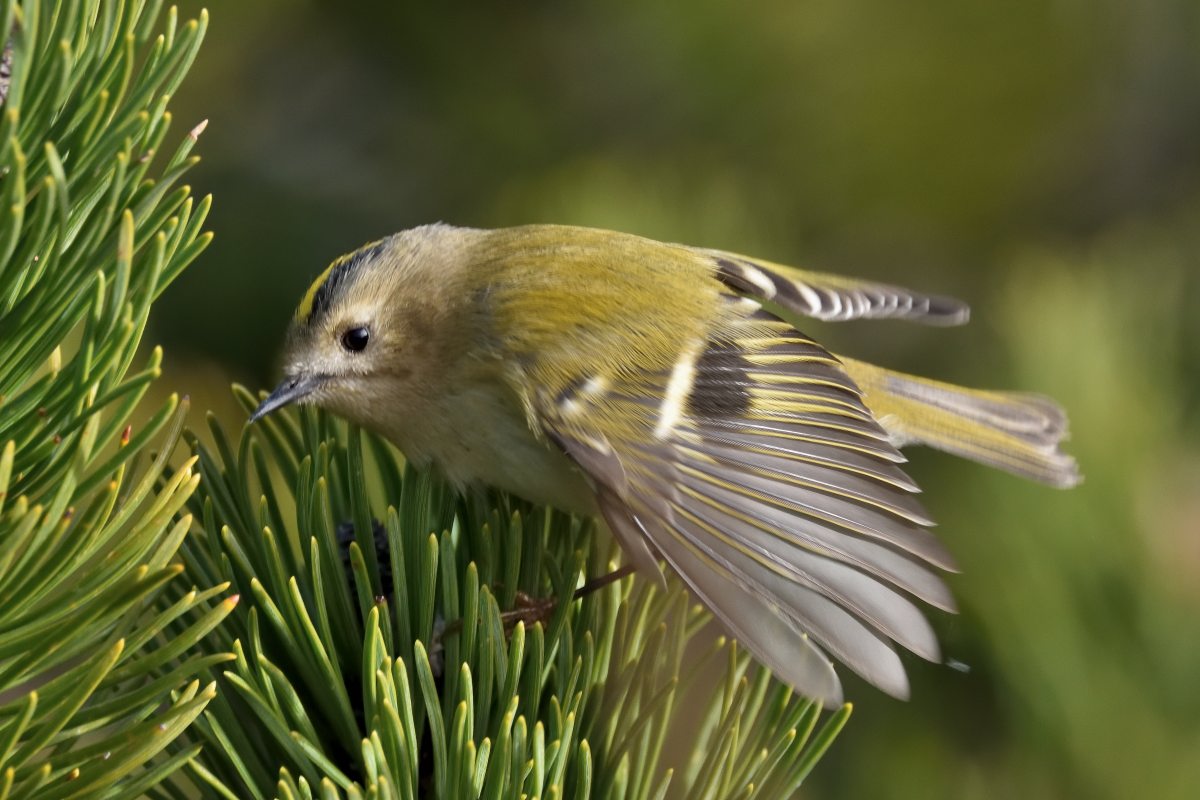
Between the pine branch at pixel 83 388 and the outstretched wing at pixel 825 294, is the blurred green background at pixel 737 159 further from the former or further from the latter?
the pine branch at pixel 83 388

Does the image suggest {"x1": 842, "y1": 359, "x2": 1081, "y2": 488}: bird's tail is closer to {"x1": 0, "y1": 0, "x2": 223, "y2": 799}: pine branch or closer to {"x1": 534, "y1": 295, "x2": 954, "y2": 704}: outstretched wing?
{"x1": 534, "y1": 295, "x2": 954, "y2": 704}: outstretched wing

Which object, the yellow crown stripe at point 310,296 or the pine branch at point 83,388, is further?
the yellow crown stripe at point 310,296

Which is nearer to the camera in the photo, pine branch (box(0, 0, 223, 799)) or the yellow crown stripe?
pine branch (box(0, 0, 223, 799))

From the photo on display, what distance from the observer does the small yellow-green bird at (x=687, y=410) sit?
2.91 feet

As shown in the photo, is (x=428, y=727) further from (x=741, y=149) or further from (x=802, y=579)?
(x=741, y=149)

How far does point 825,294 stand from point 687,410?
366mm

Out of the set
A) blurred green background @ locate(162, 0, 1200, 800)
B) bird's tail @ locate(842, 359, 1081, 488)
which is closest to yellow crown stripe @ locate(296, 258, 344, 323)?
blurred green background @ locate(162, 0, 1200, 800)

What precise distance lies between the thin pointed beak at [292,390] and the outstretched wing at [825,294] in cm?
45

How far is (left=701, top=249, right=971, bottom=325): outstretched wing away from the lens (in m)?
1.38

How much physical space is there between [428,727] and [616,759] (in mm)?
115

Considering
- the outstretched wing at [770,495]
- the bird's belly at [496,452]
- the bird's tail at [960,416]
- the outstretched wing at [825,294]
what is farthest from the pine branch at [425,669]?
the bird's tail at [960,416]

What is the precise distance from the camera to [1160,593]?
44.5 inches

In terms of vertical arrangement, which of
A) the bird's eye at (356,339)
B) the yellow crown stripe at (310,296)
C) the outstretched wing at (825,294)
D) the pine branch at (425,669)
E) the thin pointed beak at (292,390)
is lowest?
the pine branch at (425,669)

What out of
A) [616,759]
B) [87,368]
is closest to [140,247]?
[87,368]
